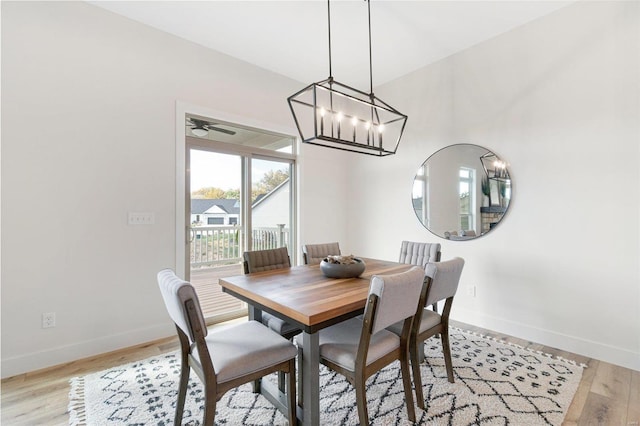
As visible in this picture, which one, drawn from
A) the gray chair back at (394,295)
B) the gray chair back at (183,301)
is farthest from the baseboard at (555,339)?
the gray chair back at (183,301)

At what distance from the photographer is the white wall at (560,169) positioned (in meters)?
2.37

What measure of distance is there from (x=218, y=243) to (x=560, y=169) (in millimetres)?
3539

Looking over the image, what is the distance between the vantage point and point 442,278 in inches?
74.0

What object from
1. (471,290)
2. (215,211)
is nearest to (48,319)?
(215,211)

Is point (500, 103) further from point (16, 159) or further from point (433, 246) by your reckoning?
point (16, 159)

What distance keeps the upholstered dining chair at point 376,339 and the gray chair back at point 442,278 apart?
0.22 metres

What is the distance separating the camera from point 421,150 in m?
3.72

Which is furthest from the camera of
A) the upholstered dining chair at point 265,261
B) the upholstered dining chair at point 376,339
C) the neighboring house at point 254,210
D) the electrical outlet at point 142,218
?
the neighboring house at point 254,210

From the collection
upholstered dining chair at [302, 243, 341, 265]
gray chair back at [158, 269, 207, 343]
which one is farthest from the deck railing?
gray chair back at [158, 269, 207, 343]

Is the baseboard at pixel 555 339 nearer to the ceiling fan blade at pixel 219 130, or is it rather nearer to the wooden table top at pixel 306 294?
the wooden table top at pixel 306 294

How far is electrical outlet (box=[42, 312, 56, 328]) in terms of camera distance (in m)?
2.33

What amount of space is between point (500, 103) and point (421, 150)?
0.95 meters

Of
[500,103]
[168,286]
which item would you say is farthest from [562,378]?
[168,286]

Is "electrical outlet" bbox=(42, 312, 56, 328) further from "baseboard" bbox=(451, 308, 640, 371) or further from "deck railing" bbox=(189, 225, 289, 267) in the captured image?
"baseboard" bbox=(451, 308, 640, 371)
